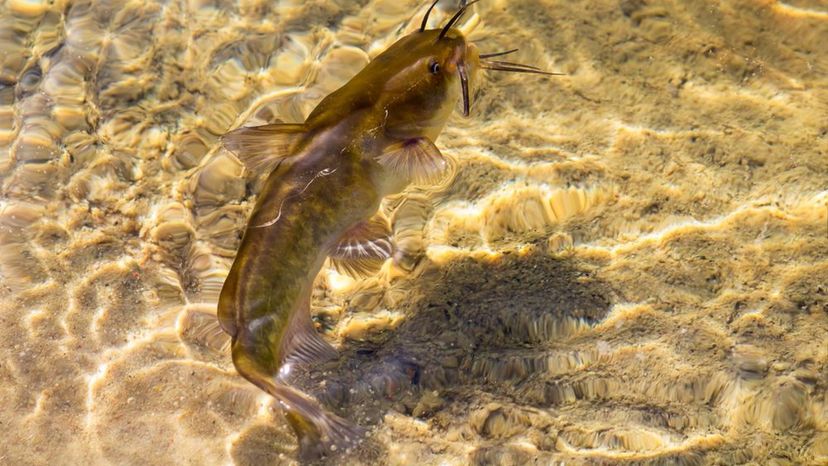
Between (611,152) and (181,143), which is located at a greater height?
(611,152)

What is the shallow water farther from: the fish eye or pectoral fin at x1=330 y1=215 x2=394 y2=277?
the fish eye

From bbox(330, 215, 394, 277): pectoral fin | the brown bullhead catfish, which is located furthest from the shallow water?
the brown bullhead catfish

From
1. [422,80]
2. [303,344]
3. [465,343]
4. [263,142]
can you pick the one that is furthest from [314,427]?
[422,80]

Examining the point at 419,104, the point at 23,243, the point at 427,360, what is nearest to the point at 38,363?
the point at 23,243

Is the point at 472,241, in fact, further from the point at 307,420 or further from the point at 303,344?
the point at 307,420

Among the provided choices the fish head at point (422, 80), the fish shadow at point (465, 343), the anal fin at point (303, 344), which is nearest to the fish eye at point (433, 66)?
the fish head at point (422, 80)

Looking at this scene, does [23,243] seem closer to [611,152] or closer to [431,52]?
[431,52]

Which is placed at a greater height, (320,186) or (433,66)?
(433,66)

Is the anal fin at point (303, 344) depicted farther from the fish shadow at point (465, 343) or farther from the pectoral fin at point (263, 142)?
the pectoral fin at point (263, 142)
